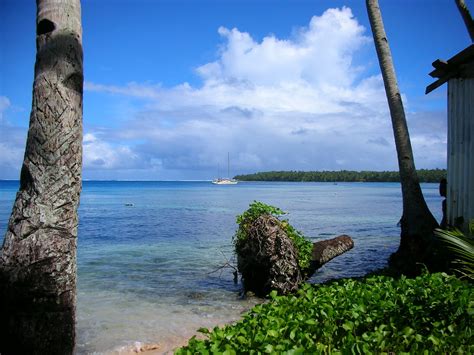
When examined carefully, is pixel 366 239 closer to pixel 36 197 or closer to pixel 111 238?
pixel 111 238

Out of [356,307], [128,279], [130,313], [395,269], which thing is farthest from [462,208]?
[128,279]

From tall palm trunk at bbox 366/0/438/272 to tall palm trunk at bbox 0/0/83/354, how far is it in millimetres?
8067

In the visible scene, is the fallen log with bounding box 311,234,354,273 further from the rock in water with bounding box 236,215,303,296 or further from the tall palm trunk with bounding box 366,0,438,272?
the rock in water with bounding box 236,215,303,296

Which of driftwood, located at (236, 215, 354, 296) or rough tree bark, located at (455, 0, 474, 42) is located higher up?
rough tree bark, located at (455, 0, 474, 42)

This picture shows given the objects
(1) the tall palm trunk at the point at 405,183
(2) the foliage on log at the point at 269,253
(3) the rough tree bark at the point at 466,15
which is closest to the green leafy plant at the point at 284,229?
(2) the foliage on log at the point at 269,253

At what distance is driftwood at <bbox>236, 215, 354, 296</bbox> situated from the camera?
362 inches

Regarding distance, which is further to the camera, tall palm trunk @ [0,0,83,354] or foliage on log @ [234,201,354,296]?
foliage on log @ [234,201,354,296]

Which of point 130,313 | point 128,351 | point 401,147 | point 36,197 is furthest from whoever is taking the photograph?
point 401,147

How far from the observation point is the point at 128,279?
11969mm

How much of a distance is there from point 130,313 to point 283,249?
353 centimetres

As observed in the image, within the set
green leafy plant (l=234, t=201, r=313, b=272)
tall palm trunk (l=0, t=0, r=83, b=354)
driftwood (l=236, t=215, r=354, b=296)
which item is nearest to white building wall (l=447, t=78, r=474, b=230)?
green leafy plant (l=234, t=201, r=313, b=272)

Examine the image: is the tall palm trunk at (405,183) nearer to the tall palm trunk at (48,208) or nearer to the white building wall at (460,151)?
the white building wall at (460,151)

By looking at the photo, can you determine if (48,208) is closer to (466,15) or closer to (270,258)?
(270,258)

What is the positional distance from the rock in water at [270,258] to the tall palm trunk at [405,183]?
2.95m
